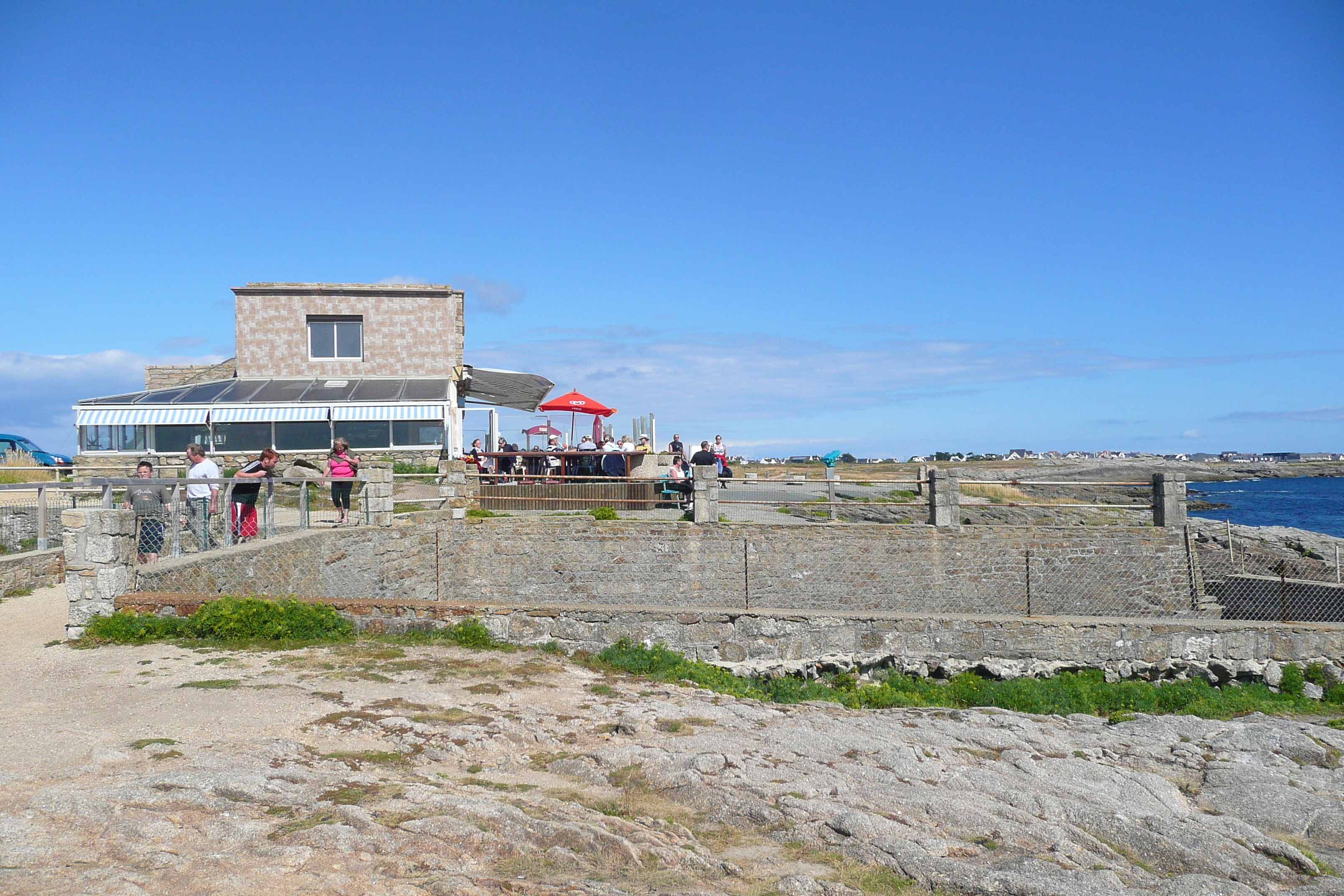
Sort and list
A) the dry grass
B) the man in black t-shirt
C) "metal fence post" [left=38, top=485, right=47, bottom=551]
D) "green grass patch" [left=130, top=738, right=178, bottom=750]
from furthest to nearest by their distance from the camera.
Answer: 1. the man in black t-shirt
2. the dry grass
3. "metal fence post" [left=38, top=485, right=47, bottom=551]
4. "green grass patch" [left=130, top=738, right=178, bottom=750]

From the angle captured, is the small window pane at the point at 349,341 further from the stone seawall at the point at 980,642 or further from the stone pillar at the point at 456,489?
the stone seawall at the point at 980,642

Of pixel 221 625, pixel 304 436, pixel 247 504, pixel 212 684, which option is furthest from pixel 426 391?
pixel 212 684

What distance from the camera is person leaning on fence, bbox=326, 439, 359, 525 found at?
1392 cm

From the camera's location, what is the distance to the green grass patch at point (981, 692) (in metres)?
9.80

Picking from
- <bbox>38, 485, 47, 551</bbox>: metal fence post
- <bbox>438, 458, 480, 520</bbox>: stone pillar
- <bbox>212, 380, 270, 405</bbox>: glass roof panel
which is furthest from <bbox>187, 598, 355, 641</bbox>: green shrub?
<bbox>212, 380, 270, 405</bbox>: glass roof panel

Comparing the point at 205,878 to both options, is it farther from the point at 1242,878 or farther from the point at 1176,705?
the point at 1176,705

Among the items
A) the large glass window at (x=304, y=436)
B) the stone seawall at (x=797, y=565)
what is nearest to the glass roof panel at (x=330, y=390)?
the large glass window at (x=304, y=436)

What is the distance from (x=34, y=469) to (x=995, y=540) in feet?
67.9

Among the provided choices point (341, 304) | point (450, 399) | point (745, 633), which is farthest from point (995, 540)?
point (341, 304)

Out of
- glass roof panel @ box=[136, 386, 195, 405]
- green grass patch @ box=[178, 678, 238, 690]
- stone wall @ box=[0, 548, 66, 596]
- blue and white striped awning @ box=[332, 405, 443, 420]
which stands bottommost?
green grass patch @ box=[178, 678, 238, 690]

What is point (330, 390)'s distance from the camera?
926 inches

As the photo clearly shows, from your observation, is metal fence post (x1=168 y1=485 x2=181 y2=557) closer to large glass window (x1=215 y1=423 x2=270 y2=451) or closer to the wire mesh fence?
large glass window (x1=215 y1=423 x2=270 y2=451)

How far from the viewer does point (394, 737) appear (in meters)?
5.98

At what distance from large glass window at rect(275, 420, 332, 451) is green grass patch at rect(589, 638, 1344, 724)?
48.0 feet
